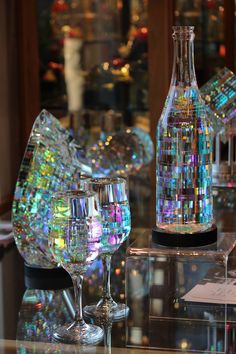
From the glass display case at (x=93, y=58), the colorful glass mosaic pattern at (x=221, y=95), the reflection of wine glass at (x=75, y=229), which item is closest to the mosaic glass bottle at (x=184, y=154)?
the reflection of wine glass at (x=75, y=229)

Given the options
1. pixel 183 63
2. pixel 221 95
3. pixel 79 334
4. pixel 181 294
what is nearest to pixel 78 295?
pixel 79 334

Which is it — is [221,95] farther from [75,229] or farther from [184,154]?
[75,229]

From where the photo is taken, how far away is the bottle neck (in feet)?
4.62

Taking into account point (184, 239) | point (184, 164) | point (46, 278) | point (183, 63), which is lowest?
point (46, 278)

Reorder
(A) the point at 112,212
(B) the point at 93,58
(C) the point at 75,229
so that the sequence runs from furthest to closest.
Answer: (B) the point at 93,58 < (A) the point at 112,212 < (C) the point at 75,229

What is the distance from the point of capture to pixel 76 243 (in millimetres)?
1211

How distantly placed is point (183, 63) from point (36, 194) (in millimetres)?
408

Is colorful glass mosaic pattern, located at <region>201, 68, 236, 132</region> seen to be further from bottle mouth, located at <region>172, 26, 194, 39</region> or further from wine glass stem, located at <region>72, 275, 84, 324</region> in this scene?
wine glass stem, located at <region>72, 275, 84, 324</region>

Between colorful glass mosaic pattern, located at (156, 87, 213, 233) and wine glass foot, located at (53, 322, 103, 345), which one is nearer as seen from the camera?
wine glass foot, located at (53, 322, 103, 345)

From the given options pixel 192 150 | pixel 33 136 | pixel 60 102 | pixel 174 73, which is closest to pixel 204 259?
pixel 192 150

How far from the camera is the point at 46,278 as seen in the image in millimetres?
1600

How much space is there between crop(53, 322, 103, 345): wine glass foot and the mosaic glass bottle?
0.79 ft

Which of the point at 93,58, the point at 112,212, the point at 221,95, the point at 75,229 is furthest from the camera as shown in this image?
the point at 93,58

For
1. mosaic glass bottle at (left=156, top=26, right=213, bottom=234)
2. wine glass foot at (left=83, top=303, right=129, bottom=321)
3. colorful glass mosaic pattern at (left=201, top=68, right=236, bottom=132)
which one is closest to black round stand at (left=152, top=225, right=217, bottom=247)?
mosaic glass bottle at (left=156, top=26, right=213, bottom=234)
